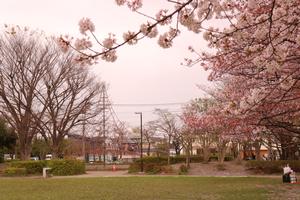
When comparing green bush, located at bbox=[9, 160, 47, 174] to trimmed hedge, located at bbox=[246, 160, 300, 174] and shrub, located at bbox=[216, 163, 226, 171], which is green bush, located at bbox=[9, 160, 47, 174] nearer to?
shrub, located at bbox=[216, 163, 226, 171]

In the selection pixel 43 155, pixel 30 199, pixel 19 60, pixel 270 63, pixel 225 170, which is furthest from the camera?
pixel 43 155

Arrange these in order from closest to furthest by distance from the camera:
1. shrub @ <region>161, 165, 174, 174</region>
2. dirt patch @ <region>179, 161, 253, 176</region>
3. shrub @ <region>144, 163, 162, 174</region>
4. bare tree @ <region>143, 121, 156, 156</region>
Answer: dirt patch @ <region>179, 161, 253, 176</region>, shrub @ <region>161, 165, 174, 174</region>, shrub @ <region>144, 163, 162, 174</region>, bare tree @ <region>143, 121, 156, 156</region>

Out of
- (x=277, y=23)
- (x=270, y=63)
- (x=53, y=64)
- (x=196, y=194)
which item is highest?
(x=53, y=64)

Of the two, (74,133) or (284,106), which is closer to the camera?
(284,106)

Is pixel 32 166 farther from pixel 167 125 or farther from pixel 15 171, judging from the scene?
pixel 167 125

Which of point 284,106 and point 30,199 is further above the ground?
Result: point 284,106

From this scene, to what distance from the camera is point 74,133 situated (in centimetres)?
4134

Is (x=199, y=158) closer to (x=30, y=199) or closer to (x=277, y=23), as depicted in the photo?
(x=30, y=199)

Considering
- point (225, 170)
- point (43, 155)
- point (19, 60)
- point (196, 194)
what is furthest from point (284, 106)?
point (43, 155)

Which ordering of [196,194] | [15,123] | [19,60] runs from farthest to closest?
[15,123]
[19,60]
[196,194]

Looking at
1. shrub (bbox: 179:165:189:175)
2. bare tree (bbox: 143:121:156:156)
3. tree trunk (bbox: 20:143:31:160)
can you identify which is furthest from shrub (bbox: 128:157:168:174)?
bare tree (bbox: 143:121:156:156)

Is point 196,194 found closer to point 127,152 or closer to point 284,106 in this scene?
point 284,106

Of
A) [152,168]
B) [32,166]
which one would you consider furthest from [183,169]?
[32,166]

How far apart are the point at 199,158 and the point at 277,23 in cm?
3347
